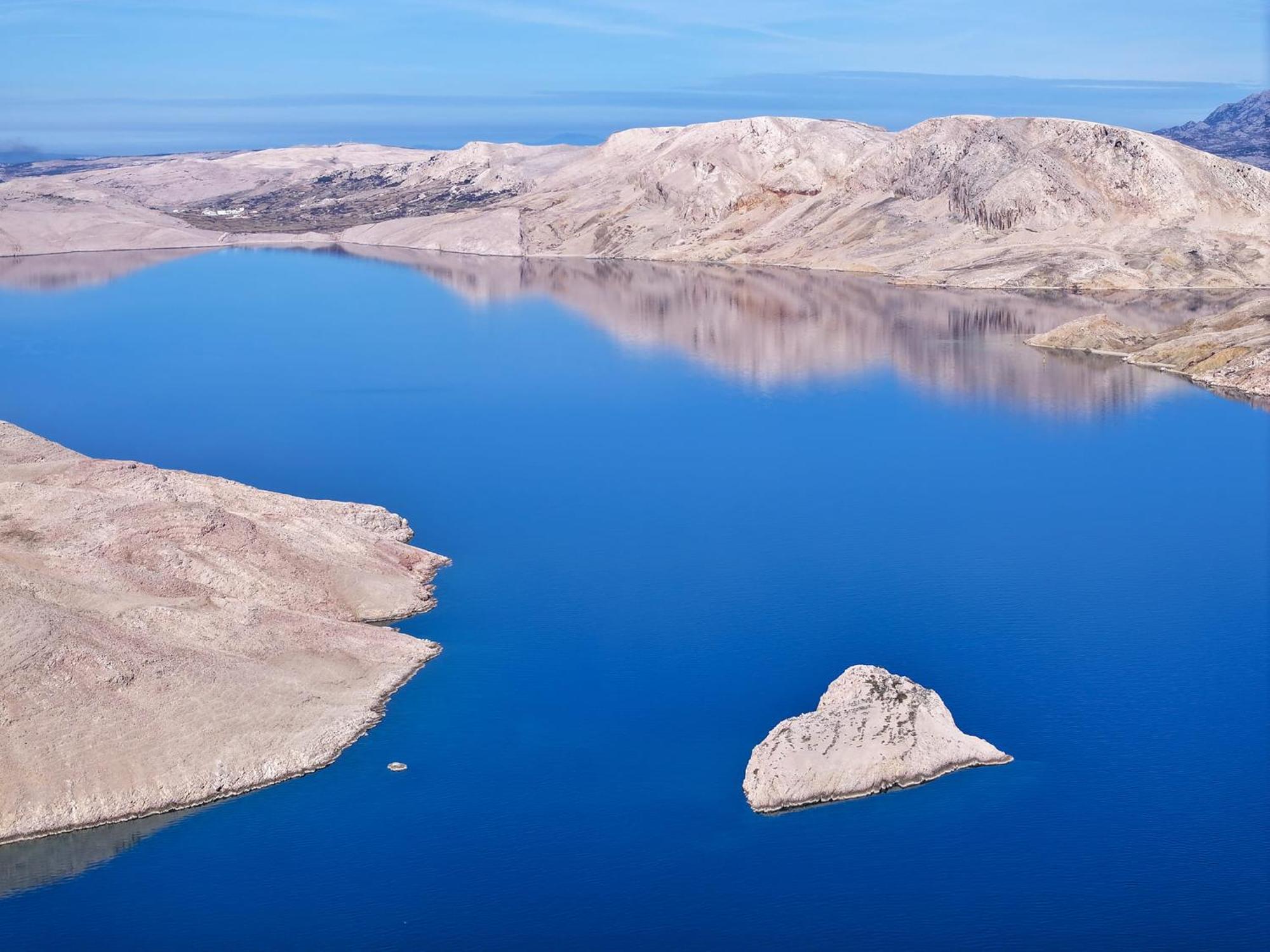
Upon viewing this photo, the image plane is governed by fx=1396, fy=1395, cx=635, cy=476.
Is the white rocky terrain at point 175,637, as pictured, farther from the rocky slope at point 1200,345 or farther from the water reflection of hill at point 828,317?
the rocky slope at point 1200,345

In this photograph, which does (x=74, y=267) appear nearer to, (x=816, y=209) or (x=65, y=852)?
(x=816, y=209)

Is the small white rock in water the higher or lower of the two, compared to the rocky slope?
lower

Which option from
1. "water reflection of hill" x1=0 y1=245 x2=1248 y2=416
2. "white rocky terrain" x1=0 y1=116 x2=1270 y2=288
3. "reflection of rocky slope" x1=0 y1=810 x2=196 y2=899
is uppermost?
"white rocky terrain" x1=0 y1=116 x2=1270 y2=288

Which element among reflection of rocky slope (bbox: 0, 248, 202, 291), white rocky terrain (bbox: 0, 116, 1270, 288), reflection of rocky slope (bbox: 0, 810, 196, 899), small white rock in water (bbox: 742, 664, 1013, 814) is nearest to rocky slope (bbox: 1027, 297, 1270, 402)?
white rocky terrain (bbox: 0, 116, 1270, 288)

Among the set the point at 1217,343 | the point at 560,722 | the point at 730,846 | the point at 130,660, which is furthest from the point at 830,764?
the point at 1217,343

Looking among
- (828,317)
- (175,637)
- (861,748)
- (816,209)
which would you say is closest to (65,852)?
(175,637)

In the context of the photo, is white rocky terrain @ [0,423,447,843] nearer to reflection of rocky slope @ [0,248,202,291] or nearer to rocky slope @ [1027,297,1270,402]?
rocky slope @ [1027,297,1270,402]

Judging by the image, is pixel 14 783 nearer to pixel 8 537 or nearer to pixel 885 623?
pixel 8 537
